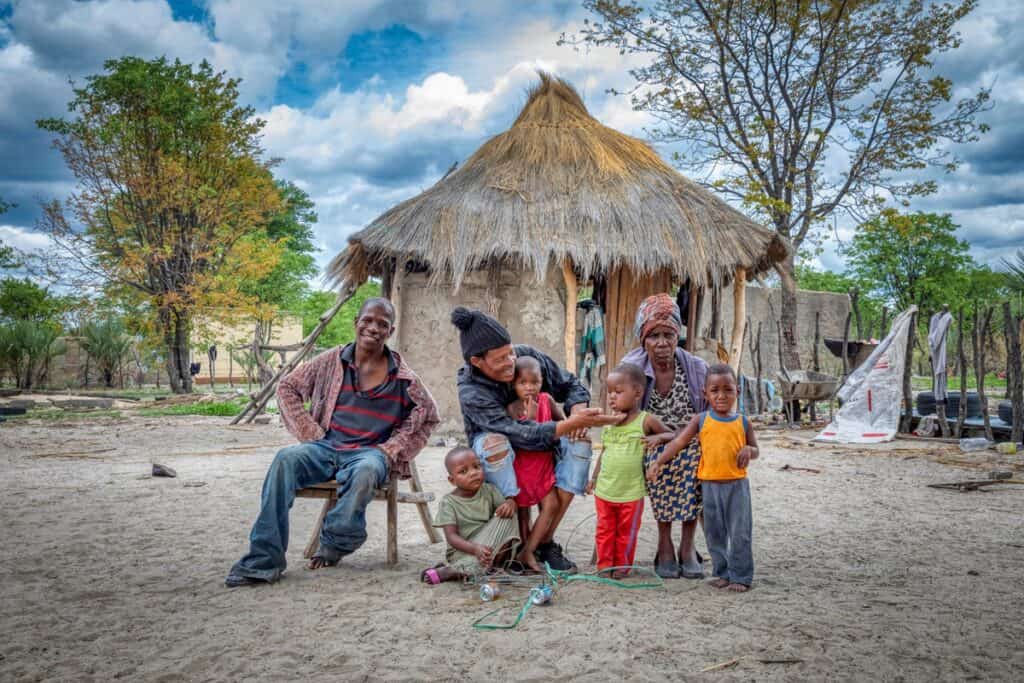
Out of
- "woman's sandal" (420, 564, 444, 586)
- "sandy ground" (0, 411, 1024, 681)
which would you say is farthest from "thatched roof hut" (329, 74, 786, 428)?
"woman's sandal" (420, 564, 444, 586)

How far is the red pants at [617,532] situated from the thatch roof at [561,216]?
4898mm

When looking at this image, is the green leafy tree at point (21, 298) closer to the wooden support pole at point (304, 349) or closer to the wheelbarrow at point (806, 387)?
the wooden support pole at point (304, 349)

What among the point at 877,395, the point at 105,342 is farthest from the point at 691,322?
the point at 105,342

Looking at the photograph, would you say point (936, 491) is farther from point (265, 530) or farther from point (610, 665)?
point (265, 530)

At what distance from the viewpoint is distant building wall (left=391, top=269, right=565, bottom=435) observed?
8.55 metres

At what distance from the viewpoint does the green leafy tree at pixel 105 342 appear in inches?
746

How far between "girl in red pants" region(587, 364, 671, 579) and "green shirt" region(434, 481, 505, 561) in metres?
0.48

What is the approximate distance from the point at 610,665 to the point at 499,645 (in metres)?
0.41

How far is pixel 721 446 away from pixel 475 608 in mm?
1247

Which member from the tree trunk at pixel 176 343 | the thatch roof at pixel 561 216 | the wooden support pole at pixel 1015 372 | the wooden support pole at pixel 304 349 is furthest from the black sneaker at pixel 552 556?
the tree trunk at pixel 176 343

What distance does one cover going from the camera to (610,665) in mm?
2328

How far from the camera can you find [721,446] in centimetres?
313

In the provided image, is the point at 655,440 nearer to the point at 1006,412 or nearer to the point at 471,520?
the point at 471,520

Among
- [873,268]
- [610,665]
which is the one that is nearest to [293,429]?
[610,665]
